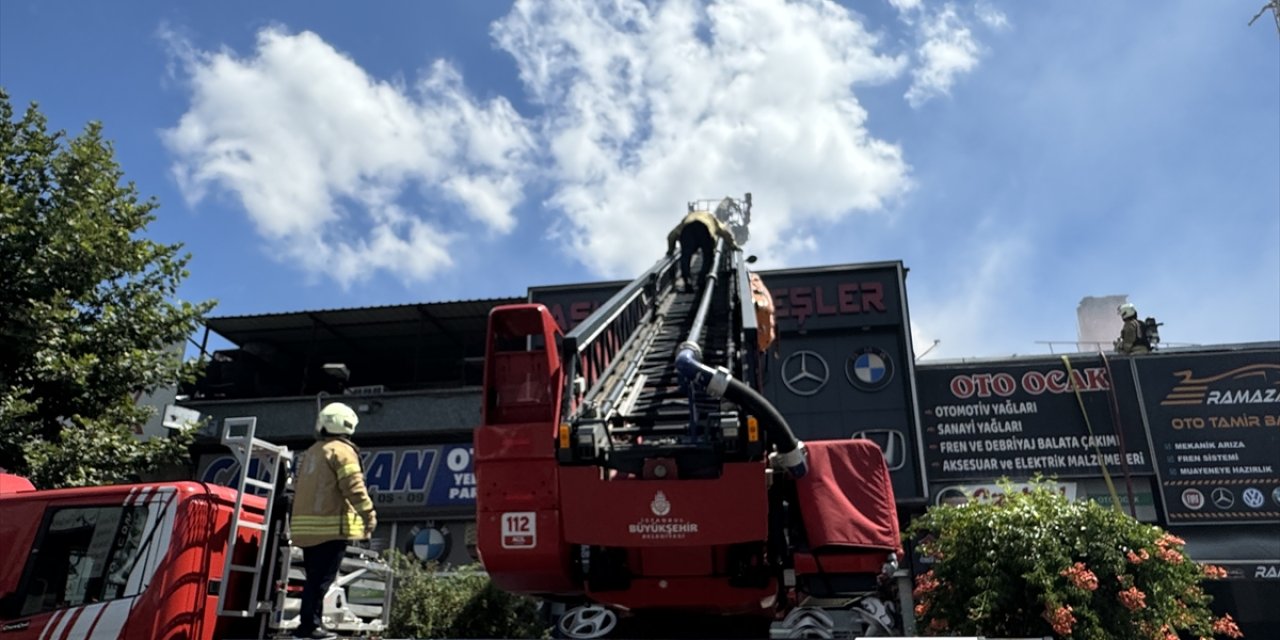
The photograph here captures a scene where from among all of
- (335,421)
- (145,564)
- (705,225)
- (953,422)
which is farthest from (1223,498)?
(145,564)

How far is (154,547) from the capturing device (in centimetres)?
533

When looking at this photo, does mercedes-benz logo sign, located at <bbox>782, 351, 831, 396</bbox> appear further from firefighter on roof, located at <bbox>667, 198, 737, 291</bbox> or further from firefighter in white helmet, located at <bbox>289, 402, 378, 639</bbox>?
firefighter in white helmet, located at <bbox>289, 402, 378, 639</bbox>

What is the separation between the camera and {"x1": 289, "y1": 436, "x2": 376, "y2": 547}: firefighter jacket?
569 cm

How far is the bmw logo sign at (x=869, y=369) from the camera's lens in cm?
1878

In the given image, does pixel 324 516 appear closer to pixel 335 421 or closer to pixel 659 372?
pixel 335 421

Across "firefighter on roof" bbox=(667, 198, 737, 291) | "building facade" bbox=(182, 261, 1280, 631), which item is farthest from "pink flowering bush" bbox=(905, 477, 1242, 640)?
"building facade" bbox=(182, 261, 1280, 631)

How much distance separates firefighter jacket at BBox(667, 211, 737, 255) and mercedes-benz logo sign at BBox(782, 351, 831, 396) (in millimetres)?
7505

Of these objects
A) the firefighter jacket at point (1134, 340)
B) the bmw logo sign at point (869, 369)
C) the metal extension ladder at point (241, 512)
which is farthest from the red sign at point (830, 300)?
the metal extension ladder at point (241, 512)

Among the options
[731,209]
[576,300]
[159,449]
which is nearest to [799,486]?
[159,449]

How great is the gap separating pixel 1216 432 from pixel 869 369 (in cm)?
721

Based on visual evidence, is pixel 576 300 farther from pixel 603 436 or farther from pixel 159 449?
pixel 603 436

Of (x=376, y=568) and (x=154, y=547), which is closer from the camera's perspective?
(x=154, y=547)

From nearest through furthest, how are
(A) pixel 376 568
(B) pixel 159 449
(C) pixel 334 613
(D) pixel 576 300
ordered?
(C) pixel 334 613
(A) pixel 376 568
(B) pixel 159 449
(D) pixel 576 300

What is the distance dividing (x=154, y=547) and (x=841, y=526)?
442cm
